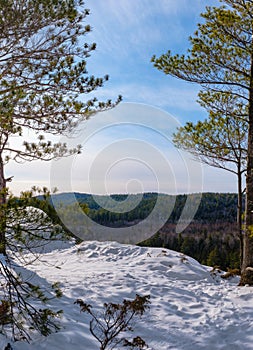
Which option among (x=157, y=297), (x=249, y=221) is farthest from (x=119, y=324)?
(x=249, y=221)

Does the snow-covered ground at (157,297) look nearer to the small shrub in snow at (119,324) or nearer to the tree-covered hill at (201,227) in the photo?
the small shrub in snow at (119,324)

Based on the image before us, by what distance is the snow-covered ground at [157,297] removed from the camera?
3621 mm

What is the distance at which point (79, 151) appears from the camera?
6.94 m

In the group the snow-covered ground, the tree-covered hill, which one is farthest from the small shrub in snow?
the tree-covered hill

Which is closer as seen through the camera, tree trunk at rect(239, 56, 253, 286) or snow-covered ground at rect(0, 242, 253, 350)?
snow-covered ground at rect(0, 242, 253, 350)

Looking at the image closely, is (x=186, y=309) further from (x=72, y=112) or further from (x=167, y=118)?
(x=167, y=118)

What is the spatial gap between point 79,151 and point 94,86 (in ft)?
5.51

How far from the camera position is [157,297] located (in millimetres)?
5234

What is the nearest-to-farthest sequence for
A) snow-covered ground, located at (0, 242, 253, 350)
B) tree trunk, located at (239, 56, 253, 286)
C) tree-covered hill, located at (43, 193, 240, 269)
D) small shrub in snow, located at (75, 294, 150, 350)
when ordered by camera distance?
1. small shrub in snow, located at (75, 294, 150, 350)
2. snow-covered ground, located at (0, 242, 253, 350)
3. tree trunk, located at (239, 56, 253, 286)
4. tree-covered hill, located at (43, 193, 240, 269)

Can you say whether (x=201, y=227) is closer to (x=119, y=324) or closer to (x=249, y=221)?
(x=249, y=221)

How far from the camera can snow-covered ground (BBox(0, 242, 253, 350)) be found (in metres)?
3.62

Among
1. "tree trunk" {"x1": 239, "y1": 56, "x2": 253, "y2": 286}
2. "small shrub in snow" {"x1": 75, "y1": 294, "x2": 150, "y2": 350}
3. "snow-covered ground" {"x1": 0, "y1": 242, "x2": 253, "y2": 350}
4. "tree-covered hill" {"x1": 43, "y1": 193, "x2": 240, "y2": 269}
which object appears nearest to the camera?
"small shrub in snow" {"x1": 75, "y1": 294, "x2": 150, "y2": 350}

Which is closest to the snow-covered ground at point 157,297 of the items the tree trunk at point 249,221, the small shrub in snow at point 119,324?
the small shrub in snow at point 119,324

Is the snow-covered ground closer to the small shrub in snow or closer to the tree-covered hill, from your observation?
the small shrub in snow
